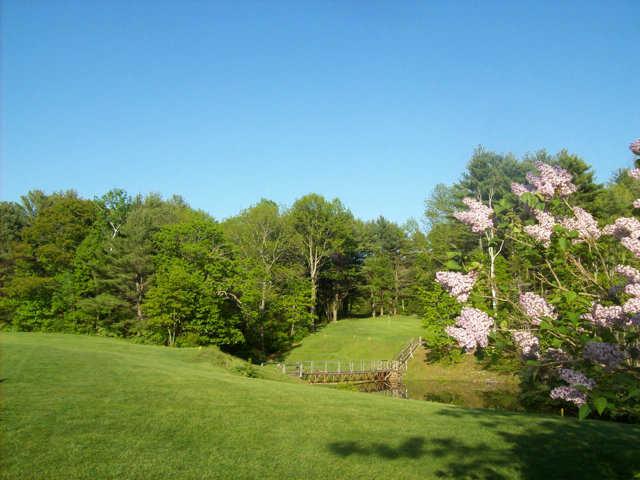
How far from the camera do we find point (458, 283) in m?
4.37

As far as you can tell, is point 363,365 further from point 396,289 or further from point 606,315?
point 606,315

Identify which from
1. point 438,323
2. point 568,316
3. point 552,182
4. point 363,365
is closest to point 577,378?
point 568,316

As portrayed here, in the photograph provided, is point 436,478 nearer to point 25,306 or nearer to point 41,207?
point 25,306

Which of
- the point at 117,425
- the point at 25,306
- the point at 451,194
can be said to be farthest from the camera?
the point at 451,194

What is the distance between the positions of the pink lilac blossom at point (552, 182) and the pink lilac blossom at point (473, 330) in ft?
4.65

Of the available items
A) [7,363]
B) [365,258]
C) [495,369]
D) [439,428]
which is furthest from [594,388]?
[365,258]

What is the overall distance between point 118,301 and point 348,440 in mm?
38130

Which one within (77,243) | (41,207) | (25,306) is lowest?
(25,306)

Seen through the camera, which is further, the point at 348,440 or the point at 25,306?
the point at 25,306

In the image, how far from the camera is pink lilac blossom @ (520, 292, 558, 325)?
420 centimetres

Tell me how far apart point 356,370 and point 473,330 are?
36.0 meters

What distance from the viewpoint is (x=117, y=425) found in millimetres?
9805

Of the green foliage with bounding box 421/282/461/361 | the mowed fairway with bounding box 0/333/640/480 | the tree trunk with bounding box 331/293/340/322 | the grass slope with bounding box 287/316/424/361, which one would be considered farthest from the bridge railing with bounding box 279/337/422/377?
the mowed fairway with bounding box 0/333/640/480

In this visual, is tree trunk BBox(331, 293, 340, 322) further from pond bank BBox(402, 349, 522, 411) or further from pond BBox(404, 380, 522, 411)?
pond BBox(404, 380, 522, 411)
